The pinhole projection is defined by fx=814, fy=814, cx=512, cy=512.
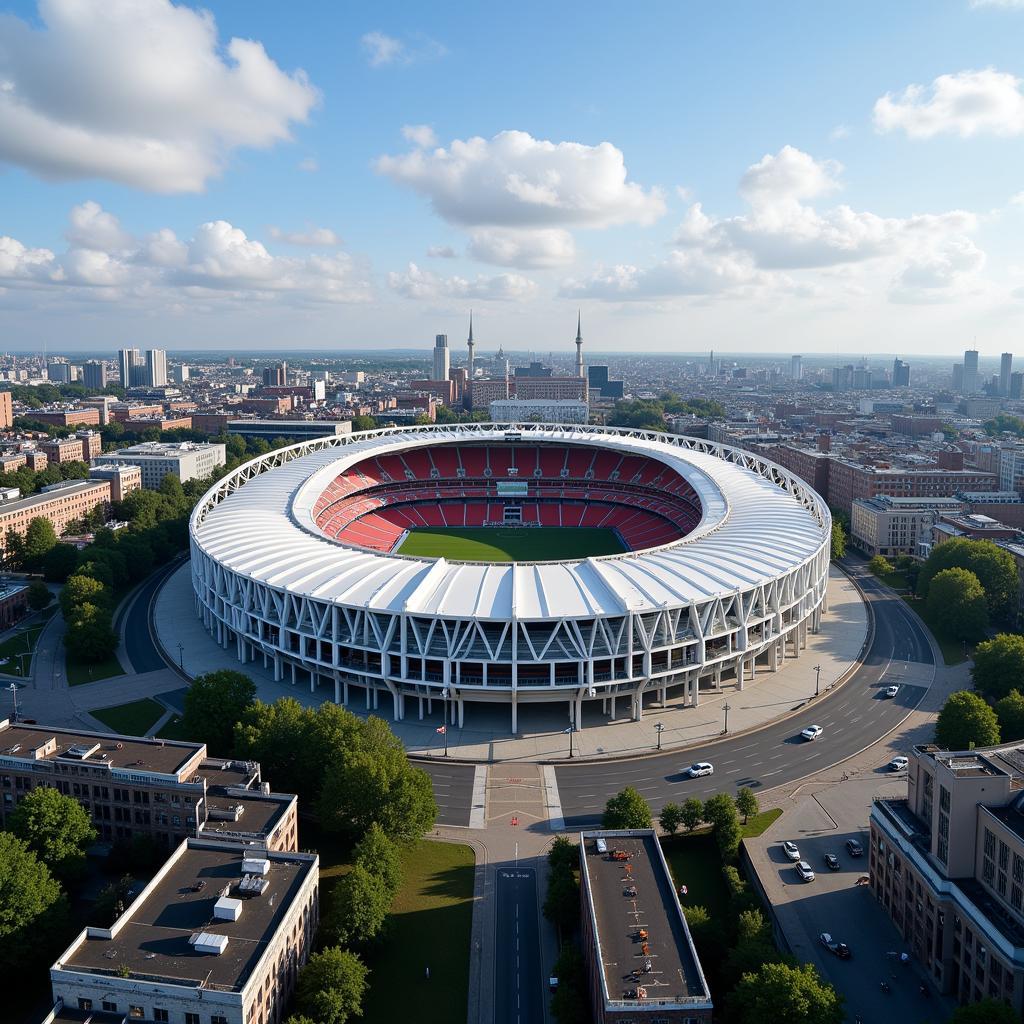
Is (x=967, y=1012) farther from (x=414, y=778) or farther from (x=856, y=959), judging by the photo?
(x=414, y=778)

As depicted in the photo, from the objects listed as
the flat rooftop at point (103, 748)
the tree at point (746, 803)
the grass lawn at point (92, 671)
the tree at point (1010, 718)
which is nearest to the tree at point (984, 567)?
the tree at point (1010, 718)

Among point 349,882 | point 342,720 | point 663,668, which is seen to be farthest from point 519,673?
point 349,882

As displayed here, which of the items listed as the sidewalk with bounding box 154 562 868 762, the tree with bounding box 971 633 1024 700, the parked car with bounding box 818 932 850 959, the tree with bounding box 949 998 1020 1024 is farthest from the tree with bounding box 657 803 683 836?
the tree with bounding box 971 633 1024 700

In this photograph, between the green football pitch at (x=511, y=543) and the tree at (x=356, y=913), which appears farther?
the green football pitch at (x=511, y=543)

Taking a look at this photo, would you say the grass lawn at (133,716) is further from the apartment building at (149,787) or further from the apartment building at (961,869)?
the apartment building at (961,869)

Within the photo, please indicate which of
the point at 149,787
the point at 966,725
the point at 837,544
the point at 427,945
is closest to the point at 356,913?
the point at 427,945
